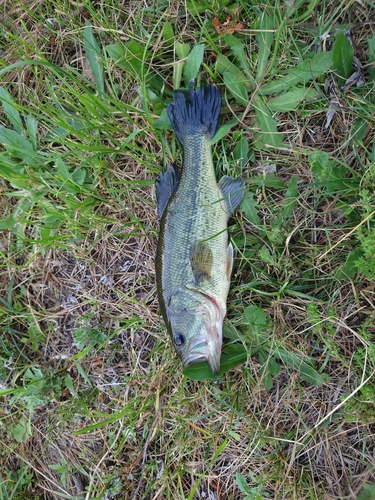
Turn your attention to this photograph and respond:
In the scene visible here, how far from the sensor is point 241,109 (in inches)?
119

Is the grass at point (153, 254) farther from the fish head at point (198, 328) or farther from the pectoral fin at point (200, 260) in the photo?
the pectoral fin at point (200, 260)

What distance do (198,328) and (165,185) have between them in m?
1.04

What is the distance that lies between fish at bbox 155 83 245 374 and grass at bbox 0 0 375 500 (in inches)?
6.0

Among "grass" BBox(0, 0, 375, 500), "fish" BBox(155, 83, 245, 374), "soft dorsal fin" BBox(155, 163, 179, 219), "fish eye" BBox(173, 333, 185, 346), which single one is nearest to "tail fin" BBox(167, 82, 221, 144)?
"fish" BBox(155, 83, 245, 374)

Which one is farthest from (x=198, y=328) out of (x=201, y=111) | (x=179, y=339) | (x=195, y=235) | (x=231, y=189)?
(x=201, y=111)

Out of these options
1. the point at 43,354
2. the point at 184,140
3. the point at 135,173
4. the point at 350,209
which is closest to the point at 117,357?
the point at 43,354

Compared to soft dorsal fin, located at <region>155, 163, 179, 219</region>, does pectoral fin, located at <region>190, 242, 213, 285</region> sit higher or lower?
lower

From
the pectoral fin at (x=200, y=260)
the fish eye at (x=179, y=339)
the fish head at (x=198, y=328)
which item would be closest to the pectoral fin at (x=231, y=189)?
the pectoral fin at (x=200, y=260)

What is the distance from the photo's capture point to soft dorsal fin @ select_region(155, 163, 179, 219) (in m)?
3.01

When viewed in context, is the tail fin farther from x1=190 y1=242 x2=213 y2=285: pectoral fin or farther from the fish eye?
the fish eye

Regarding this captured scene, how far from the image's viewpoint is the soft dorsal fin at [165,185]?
3.01m

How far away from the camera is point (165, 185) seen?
303 cm

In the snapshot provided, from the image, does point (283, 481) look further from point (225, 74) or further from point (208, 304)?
point (225, 74)

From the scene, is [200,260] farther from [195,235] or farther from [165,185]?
[165,185]
